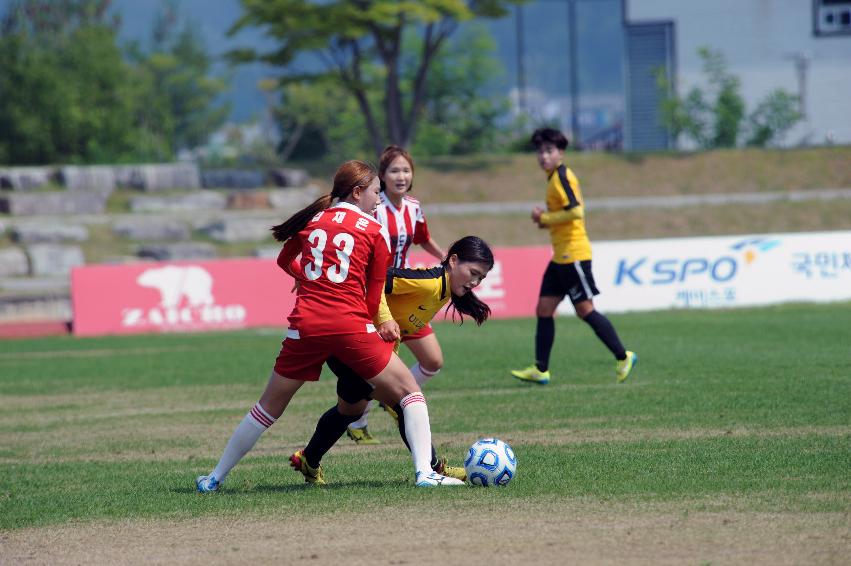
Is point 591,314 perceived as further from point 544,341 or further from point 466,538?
point 466,538

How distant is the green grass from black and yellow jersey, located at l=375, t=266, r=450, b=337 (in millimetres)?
992

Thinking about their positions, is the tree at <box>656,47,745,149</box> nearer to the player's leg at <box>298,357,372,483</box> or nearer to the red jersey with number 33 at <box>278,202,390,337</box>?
the player's leg at <box>298,357,372,483</box>

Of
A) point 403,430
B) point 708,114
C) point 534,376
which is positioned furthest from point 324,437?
point 708,114

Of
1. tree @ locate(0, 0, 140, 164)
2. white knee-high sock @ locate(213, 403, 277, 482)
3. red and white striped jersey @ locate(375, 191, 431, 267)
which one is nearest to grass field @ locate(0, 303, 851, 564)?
white knee-high sock @ locate(213, 403, 277, 482)

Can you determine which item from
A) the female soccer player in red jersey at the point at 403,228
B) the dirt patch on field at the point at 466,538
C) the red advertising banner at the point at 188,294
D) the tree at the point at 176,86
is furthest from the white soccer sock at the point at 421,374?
the tree at the point at 176,86

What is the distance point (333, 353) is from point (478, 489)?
3.70ft

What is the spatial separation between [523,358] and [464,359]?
0.75m

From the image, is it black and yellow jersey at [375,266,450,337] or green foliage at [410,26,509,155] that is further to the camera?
green foliage at [410,26,509,155]

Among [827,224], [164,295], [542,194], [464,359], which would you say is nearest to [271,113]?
[542,194]

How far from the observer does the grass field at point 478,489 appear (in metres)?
5.81

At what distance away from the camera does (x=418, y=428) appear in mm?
7066

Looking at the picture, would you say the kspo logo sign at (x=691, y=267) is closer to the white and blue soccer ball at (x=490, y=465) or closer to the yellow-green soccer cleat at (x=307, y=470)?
the yellow-green soccer cleat at (x=307, y=470)

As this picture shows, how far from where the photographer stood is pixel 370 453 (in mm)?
8812

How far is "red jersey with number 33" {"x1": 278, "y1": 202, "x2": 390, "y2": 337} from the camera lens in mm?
6859
